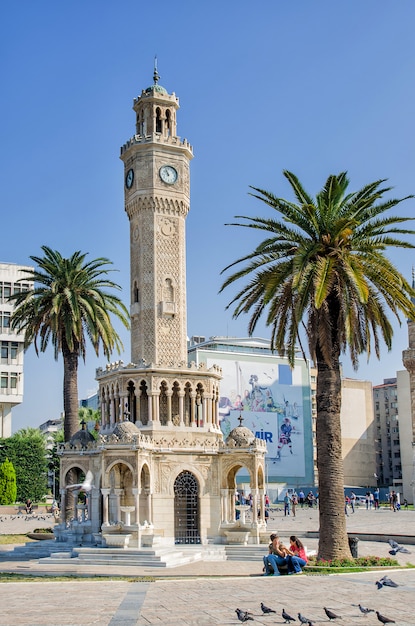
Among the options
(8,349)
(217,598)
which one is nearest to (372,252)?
(217,598)

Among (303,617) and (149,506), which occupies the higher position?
(149,506)

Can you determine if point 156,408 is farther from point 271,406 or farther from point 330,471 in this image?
point 271,406

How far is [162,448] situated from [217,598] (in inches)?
783

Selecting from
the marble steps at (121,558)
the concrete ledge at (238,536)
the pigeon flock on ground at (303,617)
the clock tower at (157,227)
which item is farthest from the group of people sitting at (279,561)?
the clock tower at (157,227)

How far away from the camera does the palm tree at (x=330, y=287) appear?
89.4 feet

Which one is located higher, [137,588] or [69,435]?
[69,435]

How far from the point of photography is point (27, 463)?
81.6 metres

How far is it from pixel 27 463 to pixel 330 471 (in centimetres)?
5913

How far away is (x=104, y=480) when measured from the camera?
37219 millimetres

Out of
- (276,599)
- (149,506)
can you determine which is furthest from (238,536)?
(276,599)

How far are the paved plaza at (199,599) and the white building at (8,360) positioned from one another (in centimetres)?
5938

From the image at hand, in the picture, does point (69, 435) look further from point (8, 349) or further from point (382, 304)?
point (8, 349)

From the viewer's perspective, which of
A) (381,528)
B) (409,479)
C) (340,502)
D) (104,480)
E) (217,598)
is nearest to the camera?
(217,598)

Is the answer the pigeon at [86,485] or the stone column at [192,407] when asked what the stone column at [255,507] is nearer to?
the stone column at [192,407]
